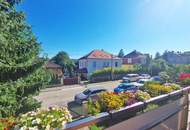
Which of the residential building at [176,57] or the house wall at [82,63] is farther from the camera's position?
the residential building at [176,57]

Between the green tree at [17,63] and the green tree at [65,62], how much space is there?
38.6m

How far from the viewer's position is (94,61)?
45.9 metres

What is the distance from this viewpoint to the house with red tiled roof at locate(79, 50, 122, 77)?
45.2m

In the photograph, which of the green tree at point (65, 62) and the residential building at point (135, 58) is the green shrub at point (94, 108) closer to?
the green tree at point (65, 62)

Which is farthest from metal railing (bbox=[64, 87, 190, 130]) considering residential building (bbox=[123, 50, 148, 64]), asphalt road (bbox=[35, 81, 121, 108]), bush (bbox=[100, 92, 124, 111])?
residential building (bbox=[123, 50, 148, 64])

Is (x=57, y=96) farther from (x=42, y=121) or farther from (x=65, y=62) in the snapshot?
(x=65, y=62)

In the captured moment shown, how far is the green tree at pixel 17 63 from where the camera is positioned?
20.1ft

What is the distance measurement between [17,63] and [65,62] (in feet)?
136

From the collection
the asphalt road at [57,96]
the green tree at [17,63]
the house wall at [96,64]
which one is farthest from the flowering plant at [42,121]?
the house wall at [96,64]

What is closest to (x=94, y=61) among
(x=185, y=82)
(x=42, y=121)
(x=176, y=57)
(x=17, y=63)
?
(x=185, y=82)

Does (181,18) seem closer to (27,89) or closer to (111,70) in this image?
(27,89)

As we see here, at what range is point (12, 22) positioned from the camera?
662 cm

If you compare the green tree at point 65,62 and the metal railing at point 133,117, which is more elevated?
the green tree at point 65,62

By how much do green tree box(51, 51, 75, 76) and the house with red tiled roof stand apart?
7.25 ft
